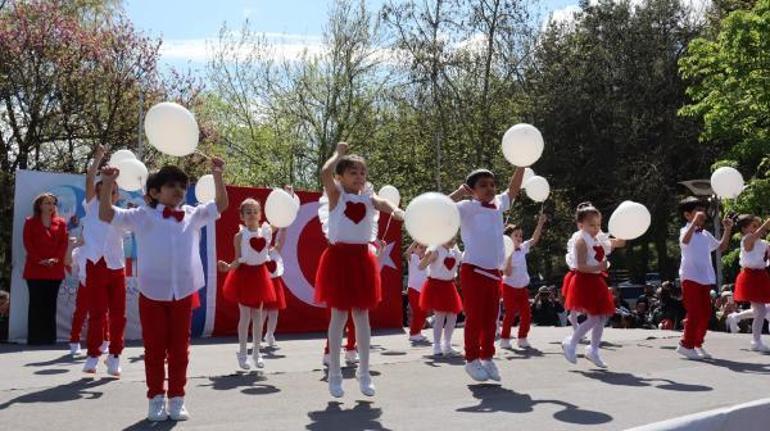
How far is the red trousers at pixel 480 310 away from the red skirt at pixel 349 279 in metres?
1.08

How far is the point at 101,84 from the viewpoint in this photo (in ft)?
64.6

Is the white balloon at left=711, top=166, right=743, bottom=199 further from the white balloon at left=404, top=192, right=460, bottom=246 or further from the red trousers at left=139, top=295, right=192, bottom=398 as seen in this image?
the red trousers at left=139, top=295, right=192, bottom=398

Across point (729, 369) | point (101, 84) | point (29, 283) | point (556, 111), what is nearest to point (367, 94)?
point (556, 111)

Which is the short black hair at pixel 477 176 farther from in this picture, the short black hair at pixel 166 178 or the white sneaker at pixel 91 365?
the white sneaker at pixel 91 365

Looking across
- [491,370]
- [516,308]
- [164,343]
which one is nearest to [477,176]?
[491,370]

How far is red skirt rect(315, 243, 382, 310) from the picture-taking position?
250 inches

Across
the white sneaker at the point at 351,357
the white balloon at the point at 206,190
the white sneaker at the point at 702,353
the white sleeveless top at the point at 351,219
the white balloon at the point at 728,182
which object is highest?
the white balloon at the point at 728,182

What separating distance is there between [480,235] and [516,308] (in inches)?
168

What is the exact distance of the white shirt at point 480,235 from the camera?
23.5 ft

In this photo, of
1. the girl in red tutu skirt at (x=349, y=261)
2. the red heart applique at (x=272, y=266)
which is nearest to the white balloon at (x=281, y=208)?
the red heart applique at (x=272, y=266)

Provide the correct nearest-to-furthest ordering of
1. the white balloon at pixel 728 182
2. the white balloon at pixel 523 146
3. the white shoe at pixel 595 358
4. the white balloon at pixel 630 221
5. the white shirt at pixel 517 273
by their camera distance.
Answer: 1. the white balloon at pixel 523 146
2. the white shoe at pixel 595 358
3. the white balloon at pixel 630 221
4. the white balloon at pixel 728 182
5. the white shirt at pixel 517 273

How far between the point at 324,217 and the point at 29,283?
20.5ft

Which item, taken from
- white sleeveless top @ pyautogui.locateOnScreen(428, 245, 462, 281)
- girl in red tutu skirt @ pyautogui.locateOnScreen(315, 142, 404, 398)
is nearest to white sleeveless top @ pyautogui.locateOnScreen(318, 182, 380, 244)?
girl in red tutu skirt @ pyautogui.locateOnScreen(315, 142, 404, 398)

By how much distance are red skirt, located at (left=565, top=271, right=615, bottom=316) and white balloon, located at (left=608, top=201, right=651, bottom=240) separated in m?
0.68
